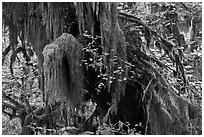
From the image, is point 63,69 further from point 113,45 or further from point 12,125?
point 12,125

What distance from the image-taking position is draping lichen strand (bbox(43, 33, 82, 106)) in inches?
160

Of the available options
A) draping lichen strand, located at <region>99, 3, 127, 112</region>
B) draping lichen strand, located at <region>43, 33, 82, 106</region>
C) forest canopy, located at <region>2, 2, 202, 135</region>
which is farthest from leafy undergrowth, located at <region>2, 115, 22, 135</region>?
draping lichen strand, located at <region>43, 33, 82, 106</region>

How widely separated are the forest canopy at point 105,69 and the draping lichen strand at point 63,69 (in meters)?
0.01

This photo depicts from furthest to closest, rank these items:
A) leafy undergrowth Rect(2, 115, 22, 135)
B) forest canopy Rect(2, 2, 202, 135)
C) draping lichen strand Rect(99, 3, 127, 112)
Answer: leafy undergrowth Rect(2, 115, 22, 135) → draping lichen strand Rect(99, 3, 127, 112) → forest canopy Rect(2, 2, 202, 135)

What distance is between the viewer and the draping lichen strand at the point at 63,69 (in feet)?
13.4

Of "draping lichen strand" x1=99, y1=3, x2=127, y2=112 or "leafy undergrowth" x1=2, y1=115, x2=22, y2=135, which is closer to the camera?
"draping lichen strand" x1=99, y1=3, x2=127, y2=112

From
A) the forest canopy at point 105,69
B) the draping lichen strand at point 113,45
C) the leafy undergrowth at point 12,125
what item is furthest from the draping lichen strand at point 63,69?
the leafy undergrowth at point 12,125

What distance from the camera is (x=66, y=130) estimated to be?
5695mm

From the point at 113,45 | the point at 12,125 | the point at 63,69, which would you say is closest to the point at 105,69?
the point at 113,45

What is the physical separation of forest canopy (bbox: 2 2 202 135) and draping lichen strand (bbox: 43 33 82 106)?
0.5 inches

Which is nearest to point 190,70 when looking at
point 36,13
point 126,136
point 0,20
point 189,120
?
point 189,120

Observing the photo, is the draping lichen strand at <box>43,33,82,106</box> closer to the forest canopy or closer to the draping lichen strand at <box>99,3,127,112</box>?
the forest canopy

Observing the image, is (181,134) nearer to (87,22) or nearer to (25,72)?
(87,22)

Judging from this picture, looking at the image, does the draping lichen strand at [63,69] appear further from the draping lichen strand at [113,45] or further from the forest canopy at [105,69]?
the draping lichen strand at [113,45]
